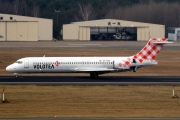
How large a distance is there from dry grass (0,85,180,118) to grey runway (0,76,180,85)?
9.28ft

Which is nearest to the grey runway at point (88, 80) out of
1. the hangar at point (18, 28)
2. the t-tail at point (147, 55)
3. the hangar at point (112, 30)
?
the t-tail at point (147, 55)

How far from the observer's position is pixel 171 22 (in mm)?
184625

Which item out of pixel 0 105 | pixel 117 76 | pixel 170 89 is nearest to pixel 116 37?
pixel 117 76

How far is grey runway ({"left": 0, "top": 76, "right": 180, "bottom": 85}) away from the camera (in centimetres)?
5203

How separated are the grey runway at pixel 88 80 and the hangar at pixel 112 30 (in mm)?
83334

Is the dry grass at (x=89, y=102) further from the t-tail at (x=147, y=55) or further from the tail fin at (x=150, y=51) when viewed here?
the tail fin at (x=150, y=51)

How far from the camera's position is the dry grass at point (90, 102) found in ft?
117

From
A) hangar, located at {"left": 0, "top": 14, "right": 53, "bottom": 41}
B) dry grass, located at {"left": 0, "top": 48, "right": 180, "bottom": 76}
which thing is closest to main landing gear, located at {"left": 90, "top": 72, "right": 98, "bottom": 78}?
dry grass, located at {"left": 0, "top": 48, "right": 180, "bottom": 76}

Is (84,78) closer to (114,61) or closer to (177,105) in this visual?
(114,61)

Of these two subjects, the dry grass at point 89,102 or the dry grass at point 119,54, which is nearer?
the dry grass at point 89,102

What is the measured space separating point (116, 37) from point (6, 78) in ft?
317

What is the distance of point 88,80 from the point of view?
55031 millimetres

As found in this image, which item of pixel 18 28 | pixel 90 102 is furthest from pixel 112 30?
pixel 90 102

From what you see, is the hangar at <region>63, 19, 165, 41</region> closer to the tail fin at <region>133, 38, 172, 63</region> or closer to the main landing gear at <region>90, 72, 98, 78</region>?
the tail fin at <region>133, 38, 172, 63</region>
